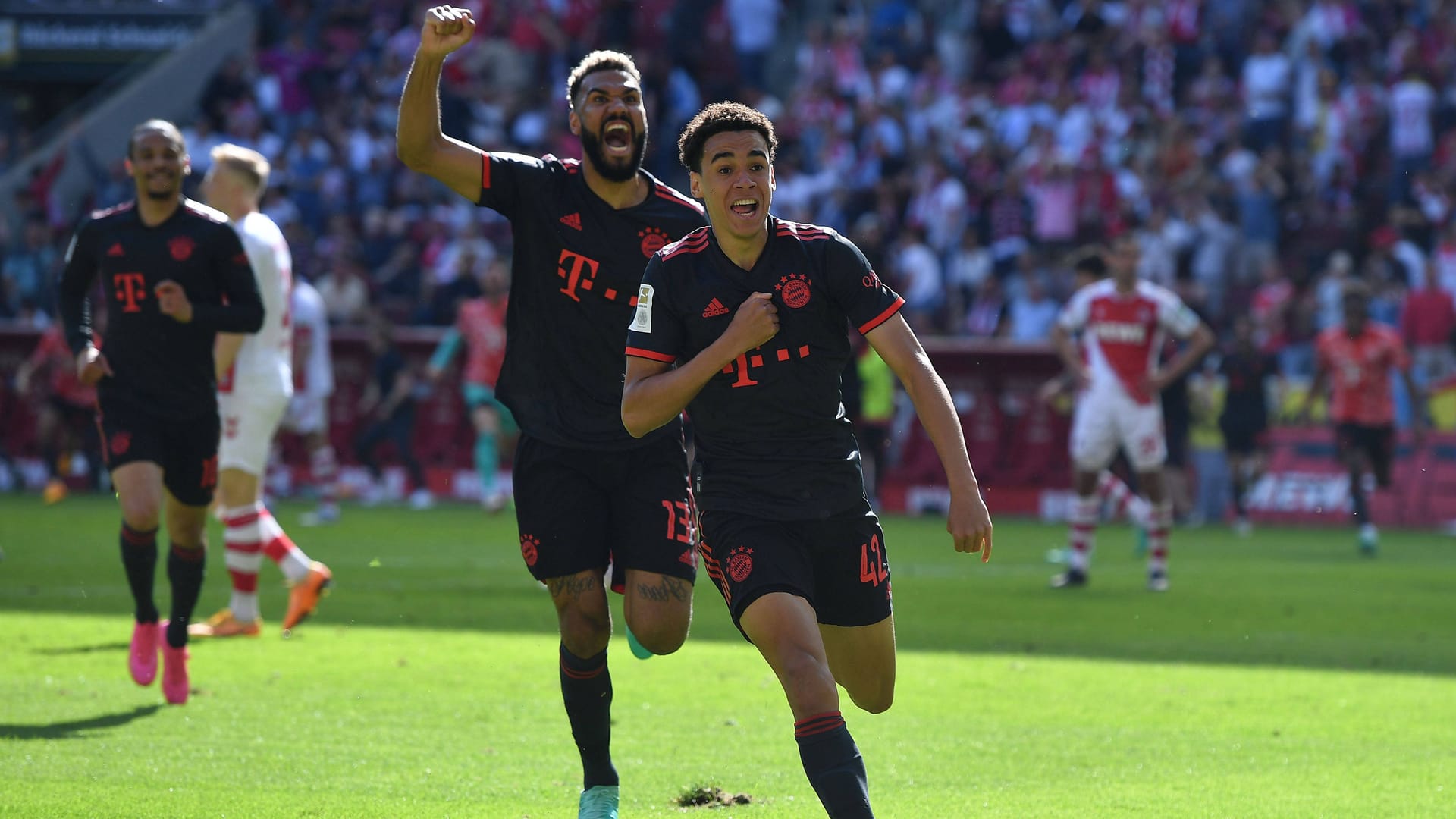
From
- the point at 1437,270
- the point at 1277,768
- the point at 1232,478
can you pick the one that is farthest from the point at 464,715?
the point at 1437,270

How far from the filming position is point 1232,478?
65.1 ft

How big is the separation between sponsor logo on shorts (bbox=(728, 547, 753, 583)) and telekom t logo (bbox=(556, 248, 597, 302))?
4.51ft

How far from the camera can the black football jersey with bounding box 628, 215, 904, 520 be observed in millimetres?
5160

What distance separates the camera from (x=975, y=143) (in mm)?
24281

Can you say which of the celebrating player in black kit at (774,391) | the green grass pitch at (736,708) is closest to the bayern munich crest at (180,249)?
the green grass pitch at (736,708)

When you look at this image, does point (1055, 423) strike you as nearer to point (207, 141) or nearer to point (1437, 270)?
point (1437, 270)

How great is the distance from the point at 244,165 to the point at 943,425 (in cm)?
630

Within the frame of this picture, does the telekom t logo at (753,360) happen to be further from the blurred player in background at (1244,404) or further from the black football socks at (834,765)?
the blurred player in background at (1244,404)

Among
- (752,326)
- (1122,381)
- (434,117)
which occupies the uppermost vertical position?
(434,117)

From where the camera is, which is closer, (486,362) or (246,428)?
(246,428)

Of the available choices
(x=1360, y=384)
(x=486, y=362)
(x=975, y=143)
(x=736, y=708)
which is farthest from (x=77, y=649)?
(x=975, y=143)

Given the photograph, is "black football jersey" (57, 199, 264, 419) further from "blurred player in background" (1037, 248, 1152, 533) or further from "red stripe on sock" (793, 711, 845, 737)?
"blurred player in background" (1037, 248, 1152, 533)

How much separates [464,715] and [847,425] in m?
3.06

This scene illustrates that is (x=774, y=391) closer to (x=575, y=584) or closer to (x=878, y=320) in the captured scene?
(x=878, y=320)
